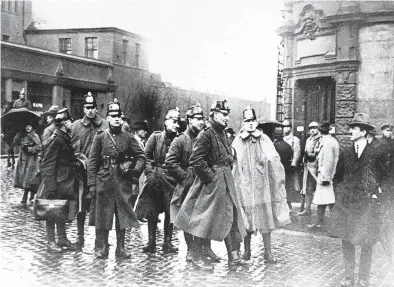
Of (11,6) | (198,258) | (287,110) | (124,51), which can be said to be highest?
(11,6)

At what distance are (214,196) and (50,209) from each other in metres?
2.32

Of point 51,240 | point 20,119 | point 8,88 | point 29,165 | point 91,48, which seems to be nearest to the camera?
point 51,240

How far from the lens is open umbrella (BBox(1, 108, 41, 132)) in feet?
40.1

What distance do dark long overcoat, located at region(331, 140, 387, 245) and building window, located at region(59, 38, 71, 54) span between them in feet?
103

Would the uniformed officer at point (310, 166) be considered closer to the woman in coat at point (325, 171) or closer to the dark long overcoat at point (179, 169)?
the woman in coat at point (325, 171)

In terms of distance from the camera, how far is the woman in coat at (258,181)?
723cm

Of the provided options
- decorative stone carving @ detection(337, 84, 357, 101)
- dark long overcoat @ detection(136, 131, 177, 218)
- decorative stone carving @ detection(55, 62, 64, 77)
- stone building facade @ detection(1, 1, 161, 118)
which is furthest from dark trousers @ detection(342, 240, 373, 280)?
decorative stone carving @ detection(55, 62, 64, 77)

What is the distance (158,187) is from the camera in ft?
25.9

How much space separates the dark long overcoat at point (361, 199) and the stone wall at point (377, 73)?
24.7 feet

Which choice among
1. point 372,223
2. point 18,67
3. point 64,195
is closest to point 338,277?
point 372,223

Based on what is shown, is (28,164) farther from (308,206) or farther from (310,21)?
(310,21)

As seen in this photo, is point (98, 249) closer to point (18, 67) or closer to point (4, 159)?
point (4, 159)

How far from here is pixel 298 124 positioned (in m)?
15.4

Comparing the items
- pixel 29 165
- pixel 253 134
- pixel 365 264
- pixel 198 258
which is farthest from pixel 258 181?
pixel 29 165
